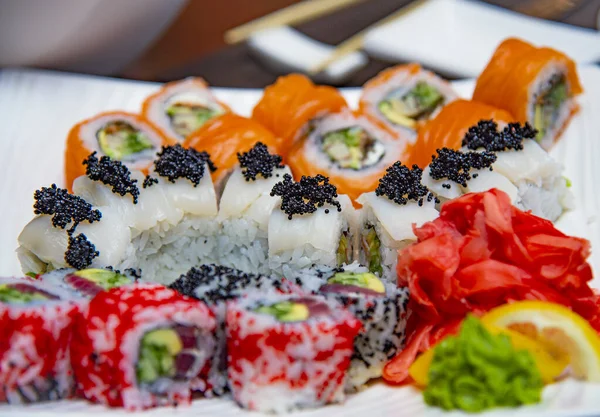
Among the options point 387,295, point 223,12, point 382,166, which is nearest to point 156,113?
point 382,166

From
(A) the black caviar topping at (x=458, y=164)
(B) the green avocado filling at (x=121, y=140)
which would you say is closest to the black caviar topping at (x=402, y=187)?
(A) the black caviar topping at (x=458, y=164)

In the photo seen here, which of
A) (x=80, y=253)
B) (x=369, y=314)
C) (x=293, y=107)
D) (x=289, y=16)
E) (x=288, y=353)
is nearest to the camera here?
(x=288, y=353)

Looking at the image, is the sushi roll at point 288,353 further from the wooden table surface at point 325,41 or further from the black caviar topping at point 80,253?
the wooden table surface at point 325,41

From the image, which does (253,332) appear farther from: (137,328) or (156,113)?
(156,113)

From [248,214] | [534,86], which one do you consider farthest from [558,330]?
[534,86]

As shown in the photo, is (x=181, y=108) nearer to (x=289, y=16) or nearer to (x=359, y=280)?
(x=289, y=16)

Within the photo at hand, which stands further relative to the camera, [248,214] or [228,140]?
[228,140]
